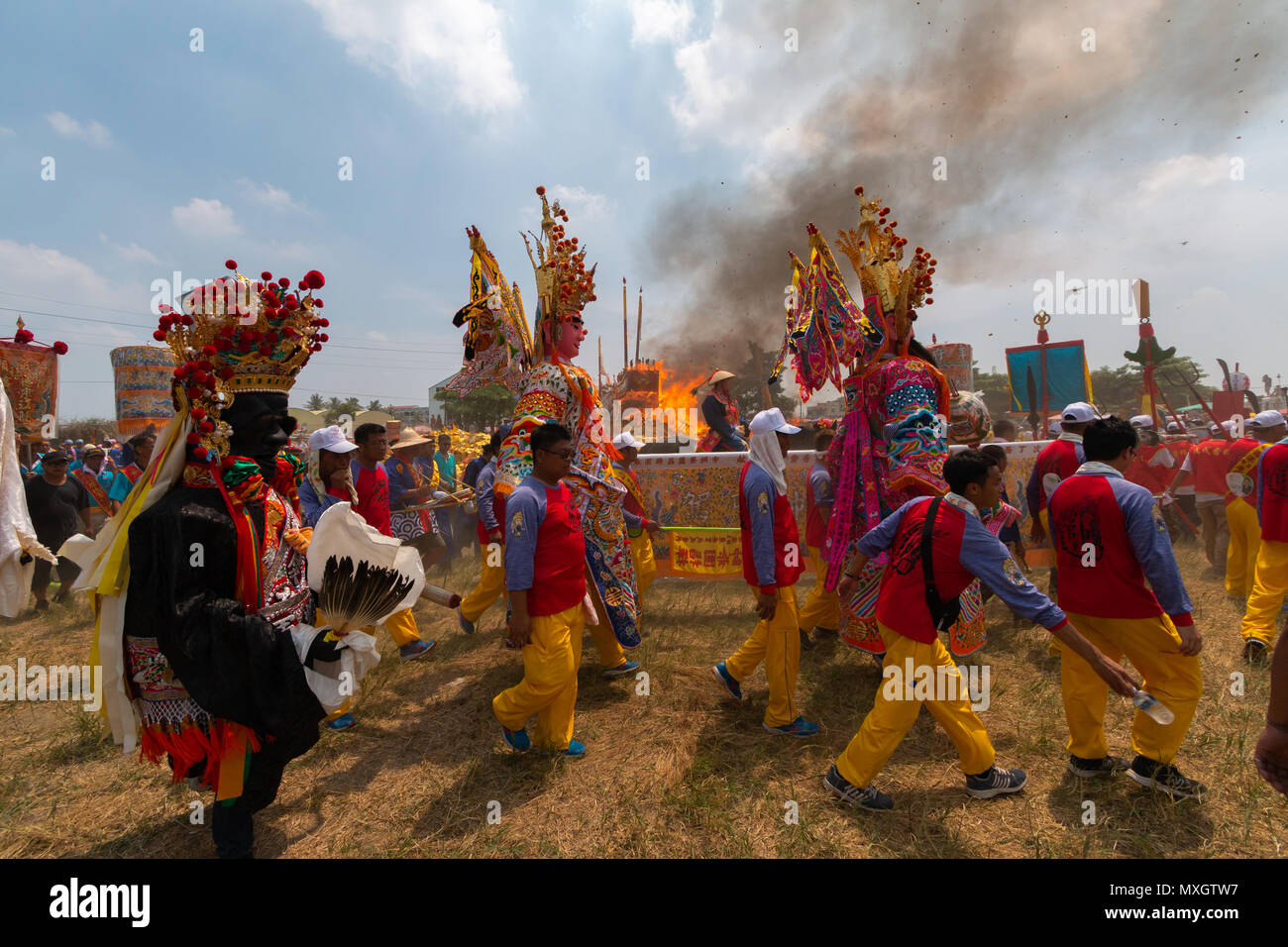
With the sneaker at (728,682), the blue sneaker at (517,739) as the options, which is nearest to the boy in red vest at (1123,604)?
the sneaker at (728,682)

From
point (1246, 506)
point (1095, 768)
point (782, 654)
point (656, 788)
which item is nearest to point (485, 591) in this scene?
point (656, 788)

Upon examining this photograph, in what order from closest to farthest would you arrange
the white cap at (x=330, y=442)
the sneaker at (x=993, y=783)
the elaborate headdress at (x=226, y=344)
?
the elaborate headdress at (x=226, y=344)
the sneaker at (x=993, y=783)
the white cap at (x=330, y=442)

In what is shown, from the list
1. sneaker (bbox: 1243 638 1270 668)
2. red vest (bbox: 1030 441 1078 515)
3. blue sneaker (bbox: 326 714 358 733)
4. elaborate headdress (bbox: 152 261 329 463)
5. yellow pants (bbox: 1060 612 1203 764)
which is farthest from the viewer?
red vest (bbox: 1030 441 1078 515)

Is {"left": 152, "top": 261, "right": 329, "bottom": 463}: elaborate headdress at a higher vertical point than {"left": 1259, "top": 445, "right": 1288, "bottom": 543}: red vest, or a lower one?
higher

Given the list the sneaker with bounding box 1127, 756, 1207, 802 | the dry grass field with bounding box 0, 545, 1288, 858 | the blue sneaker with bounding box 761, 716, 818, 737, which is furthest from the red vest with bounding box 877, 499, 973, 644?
the sneaker with bounding box 1127, 756, 1207, 802

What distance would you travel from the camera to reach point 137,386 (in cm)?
1802

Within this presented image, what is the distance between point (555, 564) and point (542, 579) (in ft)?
0.37

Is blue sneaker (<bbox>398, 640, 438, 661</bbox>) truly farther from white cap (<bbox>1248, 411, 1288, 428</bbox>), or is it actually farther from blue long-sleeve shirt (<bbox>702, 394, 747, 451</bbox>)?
white cap (<bbox>1248, 411, 1288, 428</bbox>)

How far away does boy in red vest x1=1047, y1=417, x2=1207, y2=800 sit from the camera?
312 cm

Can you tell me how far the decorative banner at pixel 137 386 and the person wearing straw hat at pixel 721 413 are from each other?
17051 mm

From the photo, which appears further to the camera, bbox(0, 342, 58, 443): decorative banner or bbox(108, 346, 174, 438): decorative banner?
bbox(108, 346, 174, 438): decorative banner

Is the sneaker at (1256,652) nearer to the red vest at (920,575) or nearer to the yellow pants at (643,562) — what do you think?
the red vest at (920,575)

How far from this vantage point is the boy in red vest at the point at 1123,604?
123 inches

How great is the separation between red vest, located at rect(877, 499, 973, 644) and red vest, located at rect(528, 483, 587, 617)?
1.69 meters
